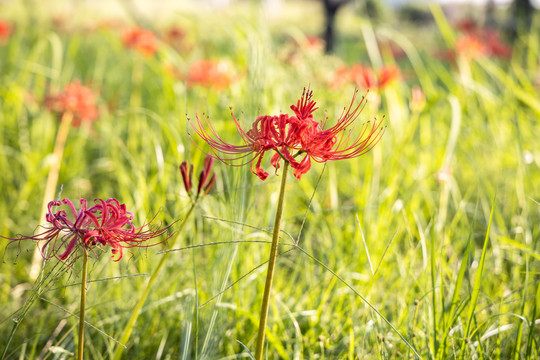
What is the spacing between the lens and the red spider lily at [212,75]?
2.97 metres

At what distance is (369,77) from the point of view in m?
2.54

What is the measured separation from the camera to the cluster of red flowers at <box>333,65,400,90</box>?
2559 millimetres

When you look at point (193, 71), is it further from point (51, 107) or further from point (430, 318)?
point (430, 318)

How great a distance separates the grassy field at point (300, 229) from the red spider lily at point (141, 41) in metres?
0.20

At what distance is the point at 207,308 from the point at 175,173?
129 cm

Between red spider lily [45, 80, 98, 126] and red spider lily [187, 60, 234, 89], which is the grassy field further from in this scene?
red spider lily [45, 80, 98, 126]

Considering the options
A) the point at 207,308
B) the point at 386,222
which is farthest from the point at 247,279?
the point at 386,222

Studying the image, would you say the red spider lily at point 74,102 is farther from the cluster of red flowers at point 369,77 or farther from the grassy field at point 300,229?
the cluster of red flowers at point 369,77

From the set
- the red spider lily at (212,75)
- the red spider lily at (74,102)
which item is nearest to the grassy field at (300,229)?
the red spider lily at (212,75)

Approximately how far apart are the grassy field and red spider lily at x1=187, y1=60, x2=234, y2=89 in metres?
0.01

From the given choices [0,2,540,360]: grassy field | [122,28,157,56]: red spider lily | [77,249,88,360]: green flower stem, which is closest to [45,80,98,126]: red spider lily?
[0,2,540,360]: grassy field

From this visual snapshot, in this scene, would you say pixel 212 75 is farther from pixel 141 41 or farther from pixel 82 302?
pixel 82 302

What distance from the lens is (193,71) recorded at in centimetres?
301

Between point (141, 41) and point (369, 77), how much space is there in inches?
72.3
